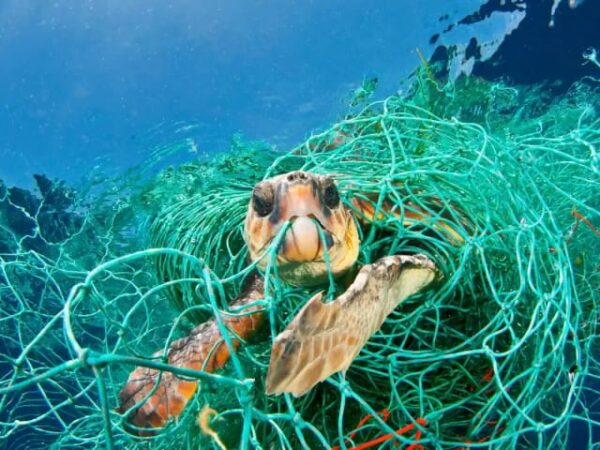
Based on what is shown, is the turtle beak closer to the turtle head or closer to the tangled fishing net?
the turtle head

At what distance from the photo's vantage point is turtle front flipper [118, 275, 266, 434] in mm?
1831

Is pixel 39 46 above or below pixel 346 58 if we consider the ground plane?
above

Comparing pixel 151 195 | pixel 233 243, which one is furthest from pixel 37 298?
pixel 233 243

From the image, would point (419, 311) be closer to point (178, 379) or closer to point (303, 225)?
point (303, 225)

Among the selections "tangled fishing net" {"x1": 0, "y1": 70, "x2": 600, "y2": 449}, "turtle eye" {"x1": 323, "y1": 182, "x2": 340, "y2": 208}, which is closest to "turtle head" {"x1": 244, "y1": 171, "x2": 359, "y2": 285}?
"turtle eye" {"x1": 323, "y1": 182, "x2": 340, "y2": 208}

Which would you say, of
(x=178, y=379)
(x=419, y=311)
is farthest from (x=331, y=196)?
(x=178, y=379)

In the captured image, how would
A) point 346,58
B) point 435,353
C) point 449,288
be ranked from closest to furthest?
point 435,353 → point 449,288 → point 346,58

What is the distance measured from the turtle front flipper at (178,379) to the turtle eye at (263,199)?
40 centimetres

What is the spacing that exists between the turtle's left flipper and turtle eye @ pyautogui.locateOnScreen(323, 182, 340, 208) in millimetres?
363

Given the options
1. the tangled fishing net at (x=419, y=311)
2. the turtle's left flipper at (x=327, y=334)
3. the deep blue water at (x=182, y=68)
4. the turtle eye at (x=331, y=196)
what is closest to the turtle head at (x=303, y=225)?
the turtle eye at (x=331, y=196)

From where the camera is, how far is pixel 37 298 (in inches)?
242

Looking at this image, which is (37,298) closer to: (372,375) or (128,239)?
(128,239)

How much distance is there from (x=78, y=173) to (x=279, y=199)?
436 cm

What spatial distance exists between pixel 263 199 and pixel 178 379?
79 centimetres
